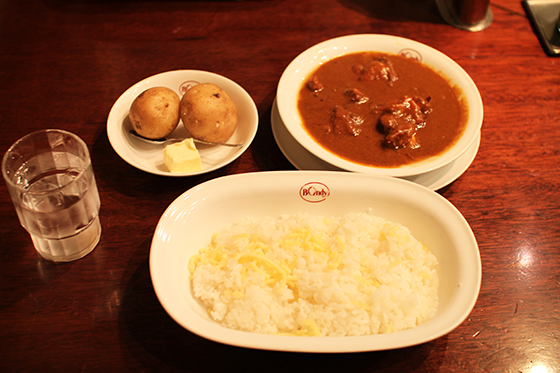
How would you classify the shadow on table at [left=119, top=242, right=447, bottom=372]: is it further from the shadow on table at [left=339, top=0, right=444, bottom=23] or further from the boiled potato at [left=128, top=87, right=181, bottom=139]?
the shadow on table at [left=339, top=0, right=444, bottom=23]

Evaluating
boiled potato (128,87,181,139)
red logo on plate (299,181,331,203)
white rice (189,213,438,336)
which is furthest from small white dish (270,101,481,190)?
boiled potato (128,87,181,139)

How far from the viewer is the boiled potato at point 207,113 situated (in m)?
1.88

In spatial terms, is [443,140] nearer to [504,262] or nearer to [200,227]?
[504,262]

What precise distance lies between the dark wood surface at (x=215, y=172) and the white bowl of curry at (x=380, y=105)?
0.20 metres

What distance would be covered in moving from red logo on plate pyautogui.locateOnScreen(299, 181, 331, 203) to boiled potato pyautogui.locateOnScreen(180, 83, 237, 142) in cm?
55

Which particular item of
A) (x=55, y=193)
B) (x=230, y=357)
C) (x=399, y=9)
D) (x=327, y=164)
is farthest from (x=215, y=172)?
(x=399, y=9)

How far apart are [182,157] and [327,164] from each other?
2.12 feet

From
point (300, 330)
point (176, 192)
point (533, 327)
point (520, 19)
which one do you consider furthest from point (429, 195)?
point (520, 19)

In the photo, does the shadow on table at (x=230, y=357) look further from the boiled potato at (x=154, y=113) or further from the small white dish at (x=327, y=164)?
the boiled potato at (x=154, y=113)

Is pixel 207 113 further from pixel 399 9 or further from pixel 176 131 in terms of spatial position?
pixel 399 9

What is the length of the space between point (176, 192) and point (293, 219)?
22.6 inches

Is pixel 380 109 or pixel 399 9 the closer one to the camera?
pixel 380 109

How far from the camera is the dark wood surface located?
142cm

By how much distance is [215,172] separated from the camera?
195 cm
